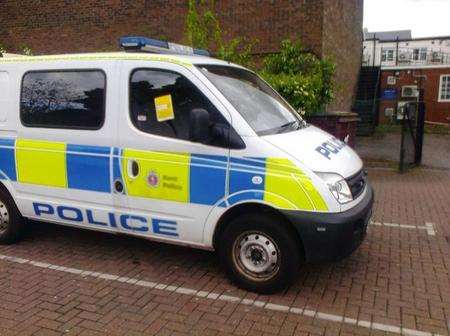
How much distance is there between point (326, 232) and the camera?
158 inches

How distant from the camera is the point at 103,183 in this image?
4809 mm

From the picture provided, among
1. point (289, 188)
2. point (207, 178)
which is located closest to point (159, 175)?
point (207, 178)

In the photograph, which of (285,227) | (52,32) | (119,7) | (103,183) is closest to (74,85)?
(103,183)

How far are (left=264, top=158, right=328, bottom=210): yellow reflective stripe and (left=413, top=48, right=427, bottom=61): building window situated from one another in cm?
3515

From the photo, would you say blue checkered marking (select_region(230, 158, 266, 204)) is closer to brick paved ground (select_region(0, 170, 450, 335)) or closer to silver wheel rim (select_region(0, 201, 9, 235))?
brick paved ground (select_region(0, 170, 450, 335))

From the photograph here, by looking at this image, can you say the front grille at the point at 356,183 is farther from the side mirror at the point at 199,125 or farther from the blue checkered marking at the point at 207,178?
the side mirror at the point at 199,125

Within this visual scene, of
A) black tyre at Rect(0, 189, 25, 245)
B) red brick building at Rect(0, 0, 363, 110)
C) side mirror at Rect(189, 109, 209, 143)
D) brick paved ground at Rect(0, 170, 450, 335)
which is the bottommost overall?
brick paved ground at Rect(0, 170, 450, 335)

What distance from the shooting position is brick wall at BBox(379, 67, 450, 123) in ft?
93.9

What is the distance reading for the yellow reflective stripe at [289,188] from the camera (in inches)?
159

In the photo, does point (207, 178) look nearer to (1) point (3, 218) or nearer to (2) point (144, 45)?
(2) point (144, 45)

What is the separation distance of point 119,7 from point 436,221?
12.2 m

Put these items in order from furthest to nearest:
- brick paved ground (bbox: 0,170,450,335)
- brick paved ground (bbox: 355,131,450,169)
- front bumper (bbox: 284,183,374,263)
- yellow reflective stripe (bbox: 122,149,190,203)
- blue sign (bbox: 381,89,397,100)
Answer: blue sign (bbox: 381,89,397,100) < brick paved ground (bbox: 355,131,450,169) < yellow reflective stripe (bbox: 122,149,190,203) < front bumper (bbox: 284,183,374,263) < brick paved ground (bbox: 0,170,450,335)

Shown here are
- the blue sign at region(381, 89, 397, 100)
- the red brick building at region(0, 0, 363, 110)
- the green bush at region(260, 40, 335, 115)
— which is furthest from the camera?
the blue sign at region(381, 89, 397, 100)

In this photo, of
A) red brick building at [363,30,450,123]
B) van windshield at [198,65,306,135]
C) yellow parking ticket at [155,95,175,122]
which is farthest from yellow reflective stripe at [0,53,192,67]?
red brick building at [363,30,450,123]
